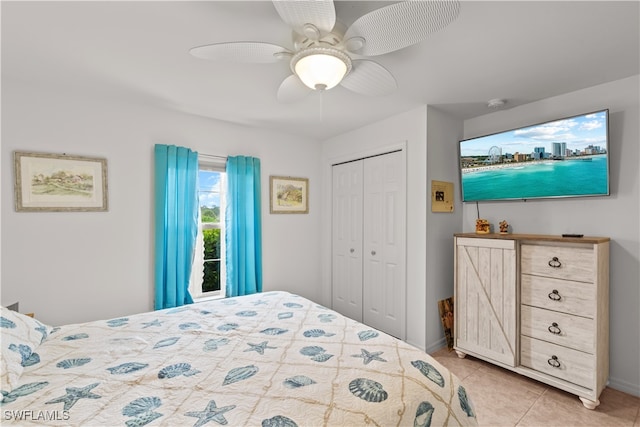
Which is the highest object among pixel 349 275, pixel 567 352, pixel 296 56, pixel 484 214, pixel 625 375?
pixel 296 56

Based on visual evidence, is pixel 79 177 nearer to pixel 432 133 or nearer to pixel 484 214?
pixel 432 133

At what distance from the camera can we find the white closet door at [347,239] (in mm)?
3608

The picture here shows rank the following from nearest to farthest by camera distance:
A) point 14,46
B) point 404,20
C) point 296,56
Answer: point 404,20 → point 296,56 → point 14,46

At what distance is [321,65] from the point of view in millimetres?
1481

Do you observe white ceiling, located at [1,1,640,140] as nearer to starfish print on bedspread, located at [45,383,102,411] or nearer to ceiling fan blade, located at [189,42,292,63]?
ceiling fan blade, located at [189,42,292,63]

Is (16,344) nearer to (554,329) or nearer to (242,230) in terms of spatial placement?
(242,230)

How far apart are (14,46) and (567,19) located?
10.6 ft

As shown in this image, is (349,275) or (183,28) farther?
(349,275)

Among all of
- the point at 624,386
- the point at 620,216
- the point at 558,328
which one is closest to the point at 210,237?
Answer: the point at 558,328

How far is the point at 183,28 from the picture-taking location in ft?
5.45

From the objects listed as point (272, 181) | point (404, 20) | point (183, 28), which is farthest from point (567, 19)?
point (272, 181)

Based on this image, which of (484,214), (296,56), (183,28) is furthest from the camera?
(484,214)

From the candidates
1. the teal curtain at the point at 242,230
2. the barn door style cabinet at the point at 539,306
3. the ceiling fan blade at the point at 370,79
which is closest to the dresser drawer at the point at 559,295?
the barn door style cabinet at the point at 539,306

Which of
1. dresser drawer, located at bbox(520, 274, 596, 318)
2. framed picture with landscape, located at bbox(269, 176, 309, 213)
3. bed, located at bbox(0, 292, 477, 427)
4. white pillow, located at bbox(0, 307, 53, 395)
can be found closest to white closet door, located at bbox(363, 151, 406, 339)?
framed picture with landscape, located at bbox(269, 176, 309, 213)
